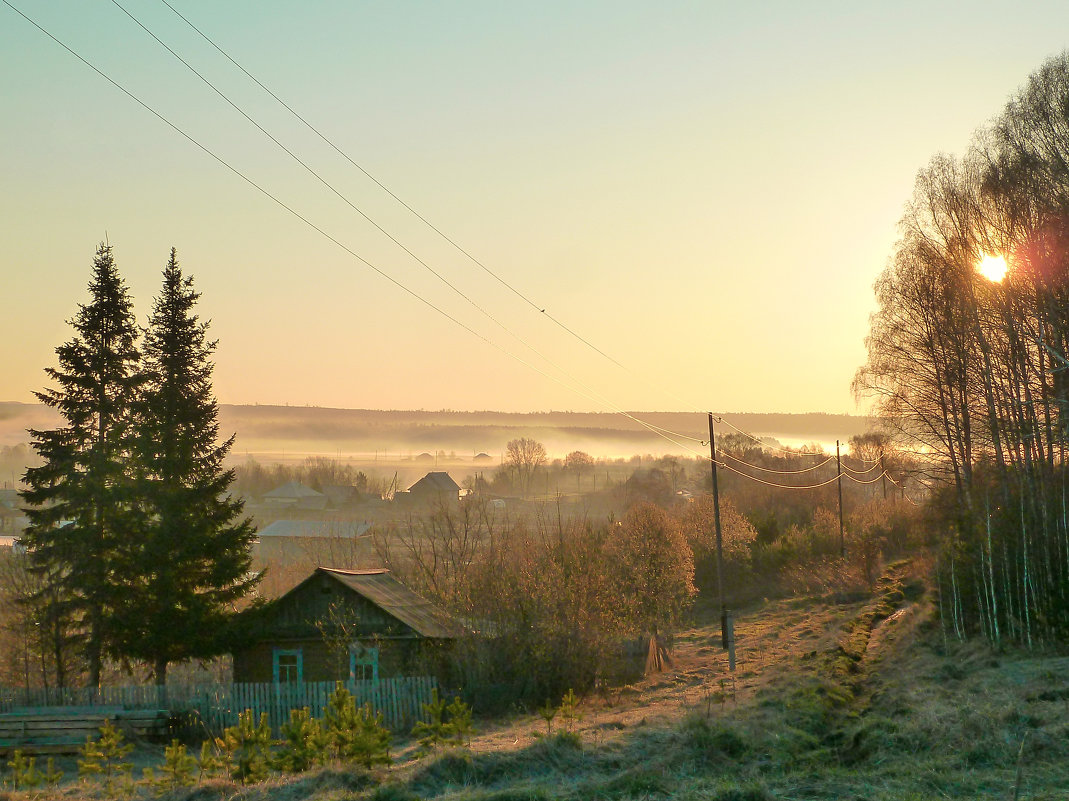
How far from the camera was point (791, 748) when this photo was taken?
1477 cm

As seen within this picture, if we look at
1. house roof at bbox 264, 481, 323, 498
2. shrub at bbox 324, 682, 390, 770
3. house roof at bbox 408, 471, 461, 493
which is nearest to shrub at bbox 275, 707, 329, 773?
shrub at bbox 324, 682, 390, 770

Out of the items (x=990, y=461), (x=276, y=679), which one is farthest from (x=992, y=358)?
(x=276, y=679)

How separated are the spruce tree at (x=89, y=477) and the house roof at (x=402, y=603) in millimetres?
6771

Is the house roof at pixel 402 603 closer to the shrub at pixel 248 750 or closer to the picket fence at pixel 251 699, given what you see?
the picket fence at pixel 251 699

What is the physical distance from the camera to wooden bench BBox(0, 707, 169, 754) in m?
24.5

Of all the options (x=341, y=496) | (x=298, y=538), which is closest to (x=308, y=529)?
(x=298, y=538)

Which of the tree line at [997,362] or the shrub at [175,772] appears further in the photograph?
the tree line at [997,362]

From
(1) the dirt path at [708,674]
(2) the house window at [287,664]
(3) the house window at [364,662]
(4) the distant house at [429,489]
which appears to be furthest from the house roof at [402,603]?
(4) the distant house at [429,489]

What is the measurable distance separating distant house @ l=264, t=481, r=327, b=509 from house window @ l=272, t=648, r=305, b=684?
A: 353 feet

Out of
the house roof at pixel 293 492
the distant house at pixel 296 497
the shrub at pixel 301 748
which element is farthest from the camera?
the house roof at pixel 293 492

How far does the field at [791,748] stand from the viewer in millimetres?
12258

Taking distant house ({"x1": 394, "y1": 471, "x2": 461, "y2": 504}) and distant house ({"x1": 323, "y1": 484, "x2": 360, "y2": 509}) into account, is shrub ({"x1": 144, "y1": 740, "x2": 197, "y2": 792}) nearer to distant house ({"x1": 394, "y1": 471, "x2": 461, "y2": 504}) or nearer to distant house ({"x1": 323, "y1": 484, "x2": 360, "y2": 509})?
distant house ({"x1": 394, "y1": 471, "x2": 461, "y2": 504})

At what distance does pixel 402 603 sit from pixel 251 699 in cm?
521

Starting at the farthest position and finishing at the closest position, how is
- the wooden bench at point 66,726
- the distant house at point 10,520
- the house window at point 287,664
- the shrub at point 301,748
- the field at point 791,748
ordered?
the distant house at point 10,520, the house window at point 287,664, the wooden bench at point 66,726, the shrub at point 301,748, the field at point 791,748
